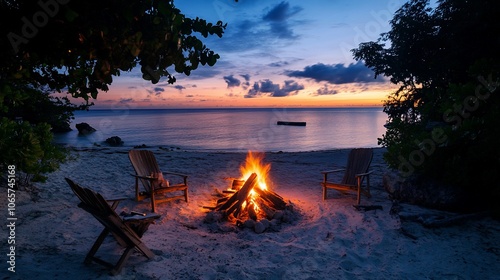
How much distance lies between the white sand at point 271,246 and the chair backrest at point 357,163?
44cm

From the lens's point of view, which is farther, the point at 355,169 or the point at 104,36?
the point at 355,169

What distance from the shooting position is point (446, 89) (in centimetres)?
973

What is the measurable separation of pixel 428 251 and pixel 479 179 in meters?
2.17

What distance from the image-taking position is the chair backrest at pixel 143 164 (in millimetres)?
6123

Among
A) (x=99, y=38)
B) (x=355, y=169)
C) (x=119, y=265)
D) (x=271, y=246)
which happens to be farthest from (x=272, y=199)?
(x=99, y=38)

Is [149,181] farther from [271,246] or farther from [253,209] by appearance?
[271,246]

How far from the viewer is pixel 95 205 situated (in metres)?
3.43

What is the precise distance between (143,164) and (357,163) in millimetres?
4677

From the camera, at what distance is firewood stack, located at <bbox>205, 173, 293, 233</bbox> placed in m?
5.10

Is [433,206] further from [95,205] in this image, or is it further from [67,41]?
[67,41]

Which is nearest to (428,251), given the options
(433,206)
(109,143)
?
(433,206)

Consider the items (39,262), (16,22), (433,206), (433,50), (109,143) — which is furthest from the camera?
(109,143)

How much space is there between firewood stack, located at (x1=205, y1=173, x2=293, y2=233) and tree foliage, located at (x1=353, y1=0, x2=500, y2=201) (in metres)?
2.82

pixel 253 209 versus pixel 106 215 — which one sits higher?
pixel 106 215
